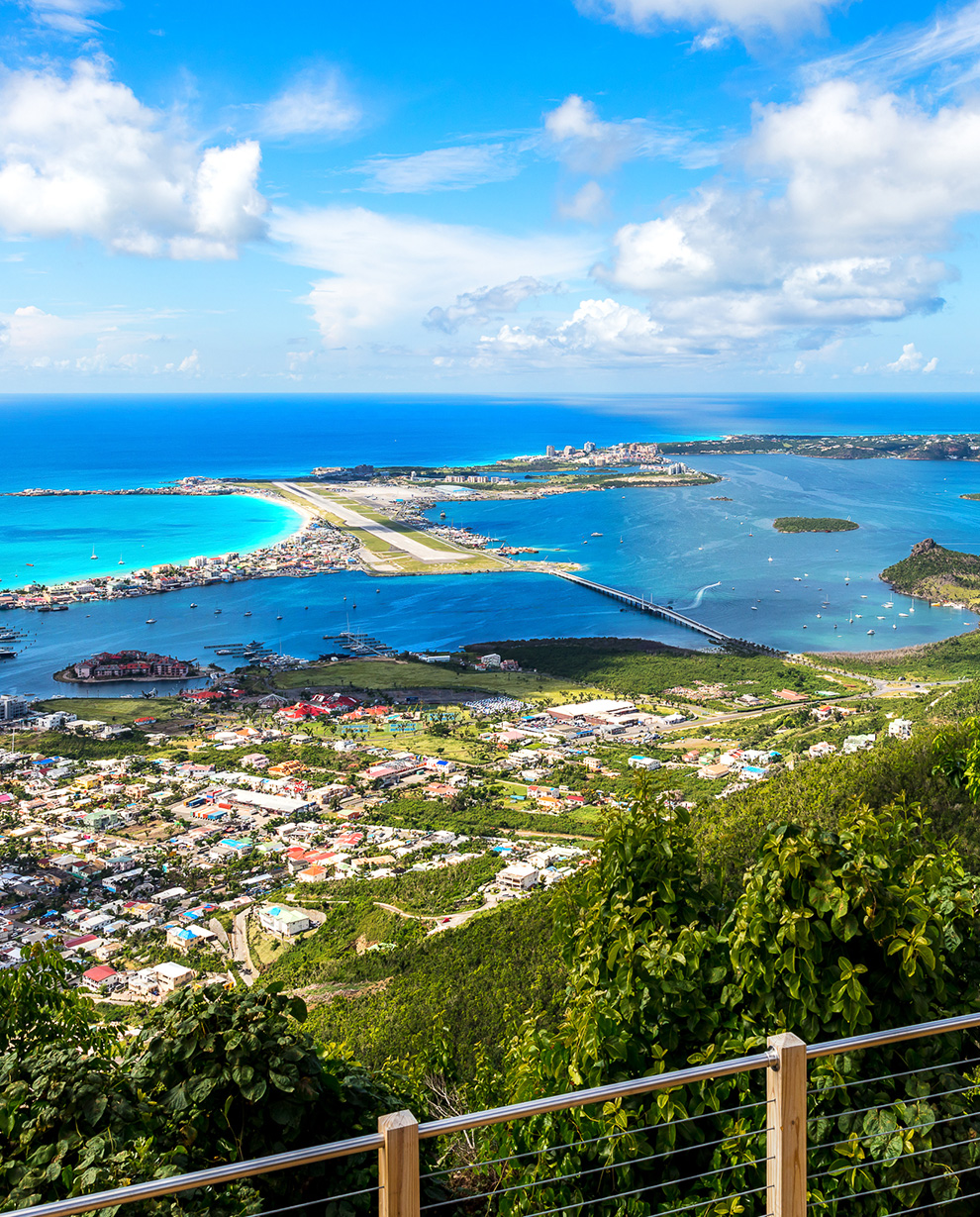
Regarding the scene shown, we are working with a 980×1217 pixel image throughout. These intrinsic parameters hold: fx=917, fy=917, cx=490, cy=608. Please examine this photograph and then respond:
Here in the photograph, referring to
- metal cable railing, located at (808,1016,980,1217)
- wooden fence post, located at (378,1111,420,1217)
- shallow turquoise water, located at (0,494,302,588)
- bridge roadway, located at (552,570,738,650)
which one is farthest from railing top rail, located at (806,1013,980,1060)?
shallow turquoise water, located at (0,494,302,588)

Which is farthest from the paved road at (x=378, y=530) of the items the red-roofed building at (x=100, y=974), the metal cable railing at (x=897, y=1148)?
the metal cable railing at (x=897, y=1148)

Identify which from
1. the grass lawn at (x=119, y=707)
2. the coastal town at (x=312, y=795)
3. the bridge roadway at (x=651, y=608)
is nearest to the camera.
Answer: the coastal town at (x=312, y=795)

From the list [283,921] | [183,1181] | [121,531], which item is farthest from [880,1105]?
[121,531]

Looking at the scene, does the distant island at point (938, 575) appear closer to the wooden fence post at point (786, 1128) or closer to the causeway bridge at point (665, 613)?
the causeway bridge at point (665, 613)

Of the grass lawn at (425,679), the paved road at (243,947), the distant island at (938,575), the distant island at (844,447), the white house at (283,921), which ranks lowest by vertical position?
the paved road at (243,947)

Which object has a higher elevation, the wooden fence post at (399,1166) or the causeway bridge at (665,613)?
the wooden fence post at (399,1166)
